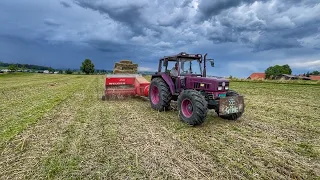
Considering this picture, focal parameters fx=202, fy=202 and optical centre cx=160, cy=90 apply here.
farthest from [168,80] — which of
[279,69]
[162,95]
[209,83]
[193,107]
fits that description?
[279,69]

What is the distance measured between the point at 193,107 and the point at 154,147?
173cm

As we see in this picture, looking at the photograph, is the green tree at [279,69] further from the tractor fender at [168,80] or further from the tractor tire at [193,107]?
the tractor tire at [193,107]

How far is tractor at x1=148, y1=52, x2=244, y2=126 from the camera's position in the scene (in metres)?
5.32

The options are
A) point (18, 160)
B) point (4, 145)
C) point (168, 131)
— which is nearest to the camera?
point (18, 160)

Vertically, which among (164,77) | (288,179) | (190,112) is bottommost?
(288,179)

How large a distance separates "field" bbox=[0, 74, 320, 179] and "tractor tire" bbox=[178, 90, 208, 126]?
0.22 metres

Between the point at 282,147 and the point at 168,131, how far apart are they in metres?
2.45

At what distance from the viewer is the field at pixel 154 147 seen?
3.13m

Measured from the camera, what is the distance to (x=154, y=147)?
13.3ft

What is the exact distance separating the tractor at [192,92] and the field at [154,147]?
0.37m

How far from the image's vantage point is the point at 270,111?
7.35m

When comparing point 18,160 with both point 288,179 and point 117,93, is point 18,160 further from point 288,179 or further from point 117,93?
point 117,93

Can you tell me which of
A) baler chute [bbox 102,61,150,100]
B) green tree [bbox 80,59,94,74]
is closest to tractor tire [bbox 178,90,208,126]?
baler chute [bbox 102,61,150,100]

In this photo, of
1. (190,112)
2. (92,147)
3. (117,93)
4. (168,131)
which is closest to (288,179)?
(168,131)
